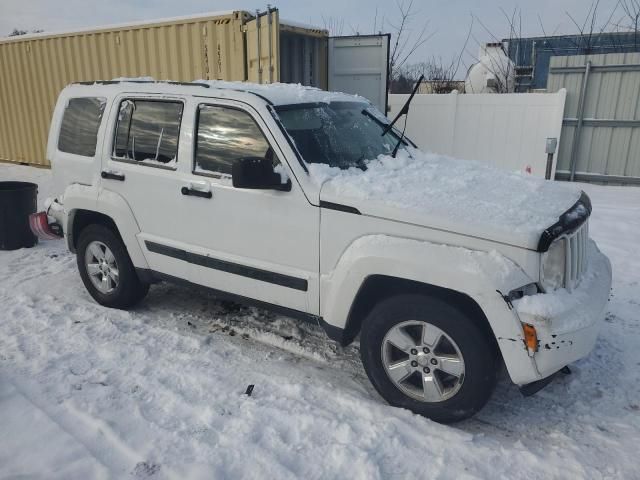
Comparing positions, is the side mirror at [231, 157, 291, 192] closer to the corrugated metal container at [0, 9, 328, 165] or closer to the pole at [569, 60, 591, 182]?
the corrugated metal container at [0, 9, 328, 165]

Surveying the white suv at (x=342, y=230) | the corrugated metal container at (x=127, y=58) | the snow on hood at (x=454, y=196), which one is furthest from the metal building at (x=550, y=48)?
the white suv at (x=342, y=230)

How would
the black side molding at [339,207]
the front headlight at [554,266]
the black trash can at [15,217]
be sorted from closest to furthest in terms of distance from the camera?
the front headlight at [554,266] < the black side molding at [339,207] < the black trash can at [15,217]

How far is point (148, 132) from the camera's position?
411 centimetres

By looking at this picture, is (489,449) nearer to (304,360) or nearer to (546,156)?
(304,360)

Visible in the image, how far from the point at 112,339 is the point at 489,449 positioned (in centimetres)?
287

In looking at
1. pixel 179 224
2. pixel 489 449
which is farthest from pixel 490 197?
pixel 179 224

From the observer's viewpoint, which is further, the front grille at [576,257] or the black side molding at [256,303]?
the black side molding at [256,303]

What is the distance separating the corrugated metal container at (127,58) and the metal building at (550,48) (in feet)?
32.9

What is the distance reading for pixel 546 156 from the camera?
34.7 ft

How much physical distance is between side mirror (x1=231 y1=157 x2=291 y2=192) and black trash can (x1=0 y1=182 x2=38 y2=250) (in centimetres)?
437

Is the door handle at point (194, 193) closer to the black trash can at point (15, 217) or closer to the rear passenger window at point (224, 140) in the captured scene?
the rear passenger window at point (224, 140)

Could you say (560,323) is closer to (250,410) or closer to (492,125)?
(250,410)

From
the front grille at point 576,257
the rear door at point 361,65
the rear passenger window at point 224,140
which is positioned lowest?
the front grille at point 576,257

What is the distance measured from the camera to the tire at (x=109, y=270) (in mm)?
4445
